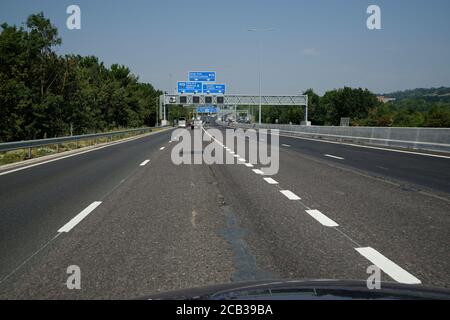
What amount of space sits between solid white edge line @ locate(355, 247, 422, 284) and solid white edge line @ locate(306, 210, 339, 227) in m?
1.28

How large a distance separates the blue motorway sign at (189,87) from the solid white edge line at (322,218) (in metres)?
64.5

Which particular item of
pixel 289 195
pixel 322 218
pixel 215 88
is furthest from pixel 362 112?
pixel 322 218

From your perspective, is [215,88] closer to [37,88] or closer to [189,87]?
[189,87]

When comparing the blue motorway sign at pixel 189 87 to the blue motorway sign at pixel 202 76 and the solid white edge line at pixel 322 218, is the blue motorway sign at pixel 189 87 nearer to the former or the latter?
the blue motorway sign at pixel 202 76

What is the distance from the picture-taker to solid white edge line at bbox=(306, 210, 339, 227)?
6.42 meters

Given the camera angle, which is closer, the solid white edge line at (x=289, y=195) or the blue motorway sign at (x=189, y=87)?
the solid white edge line at (x=289, y=195)

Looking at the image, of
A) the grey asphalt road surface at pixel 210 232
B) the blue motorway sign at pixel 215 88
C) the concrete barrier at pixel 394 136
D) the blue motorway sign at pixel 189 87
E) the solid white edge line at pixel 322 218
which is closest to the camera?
the grey asphalt road surface at pixel 210 232

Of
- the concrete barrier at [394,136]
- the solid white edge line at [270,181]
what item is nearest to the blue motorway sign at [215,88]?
the concrete barrier at [394,136]

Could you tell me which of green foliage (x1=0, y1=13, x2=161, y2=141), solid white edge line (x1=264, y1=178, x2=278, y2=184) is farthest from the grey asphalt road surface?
green foliage (x1=0, y1=13, x2=161, y2=141)

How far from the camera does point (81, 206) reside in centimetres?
787

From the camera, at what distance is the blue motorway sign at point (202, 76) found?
228 ft

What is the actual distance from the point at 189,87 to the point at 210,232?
66.5 meters

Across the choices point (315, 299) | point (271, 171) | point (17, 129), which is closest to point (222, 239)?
point (315, 299)
